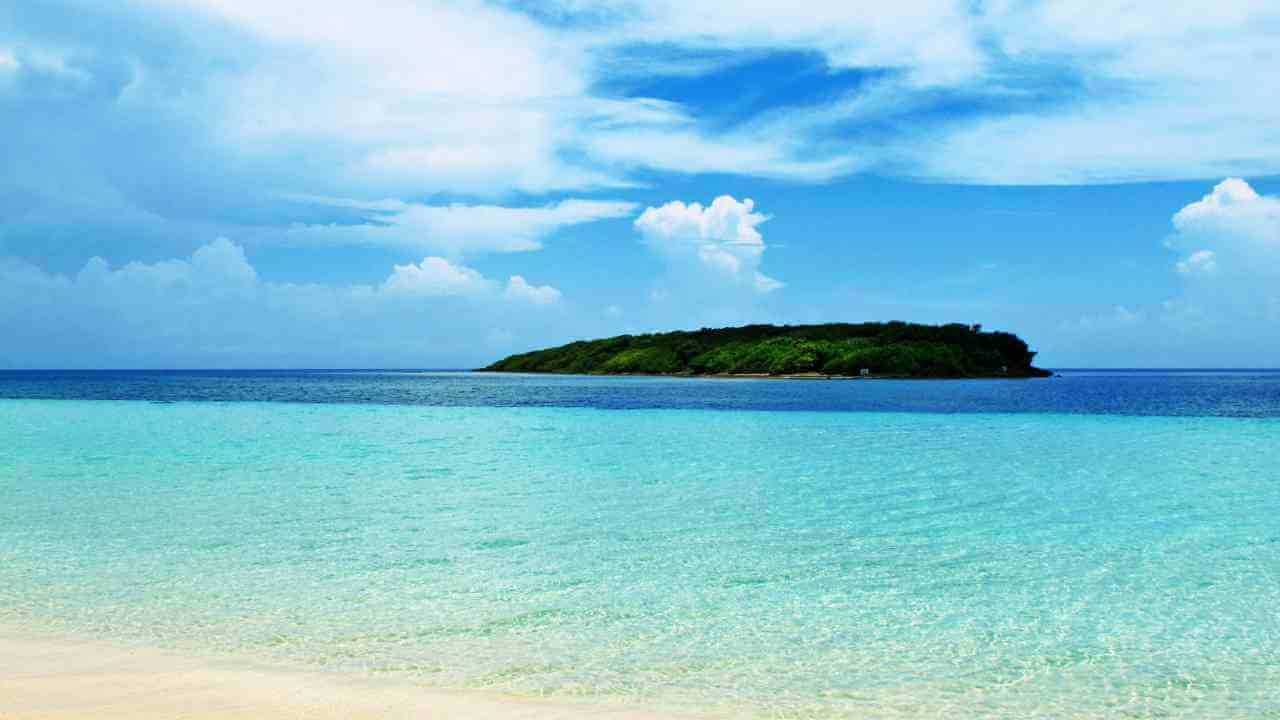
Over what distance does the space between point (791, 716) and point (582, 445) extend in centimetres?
2878

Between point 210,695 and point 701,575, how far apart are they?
7007 mm

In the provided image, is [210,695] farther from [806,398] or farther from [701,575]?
[806,398]

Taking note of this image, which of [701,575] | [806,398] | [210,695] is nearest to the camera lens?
[210,695]

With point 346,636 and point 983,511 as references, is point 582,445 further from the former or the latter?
point 346,636

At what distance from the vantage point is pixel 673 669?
829 centimetres

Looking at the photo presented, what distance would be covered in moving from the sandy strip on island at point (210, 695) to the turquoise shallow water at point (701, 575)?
542 mm

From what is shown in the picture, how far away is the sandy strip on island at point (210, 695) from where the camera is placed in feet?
21.2

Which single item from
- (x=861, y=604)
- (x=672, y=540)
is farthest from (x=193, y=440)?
(x=861, y=604)

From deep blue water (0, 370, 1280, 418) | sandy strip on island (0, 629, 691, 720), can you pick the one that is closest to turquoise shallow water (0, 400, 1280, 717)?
sandy strip on island (0, 629, 691, 720)

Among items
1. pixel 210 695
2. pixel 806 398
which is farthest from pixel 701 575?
pixel 806 398

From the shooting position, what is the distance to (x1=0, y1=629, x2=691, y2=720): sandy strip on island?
6473mm

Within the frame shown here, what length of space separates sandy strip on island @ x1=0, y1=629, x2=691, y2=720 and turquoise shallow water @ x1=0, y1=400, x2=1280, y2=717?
1.78 feet

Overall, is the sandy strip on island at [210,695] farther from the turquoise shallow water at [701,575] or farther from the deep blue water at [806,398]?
the deep blue water at [806,398]

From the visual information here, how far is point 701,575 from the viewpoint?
12383mm
